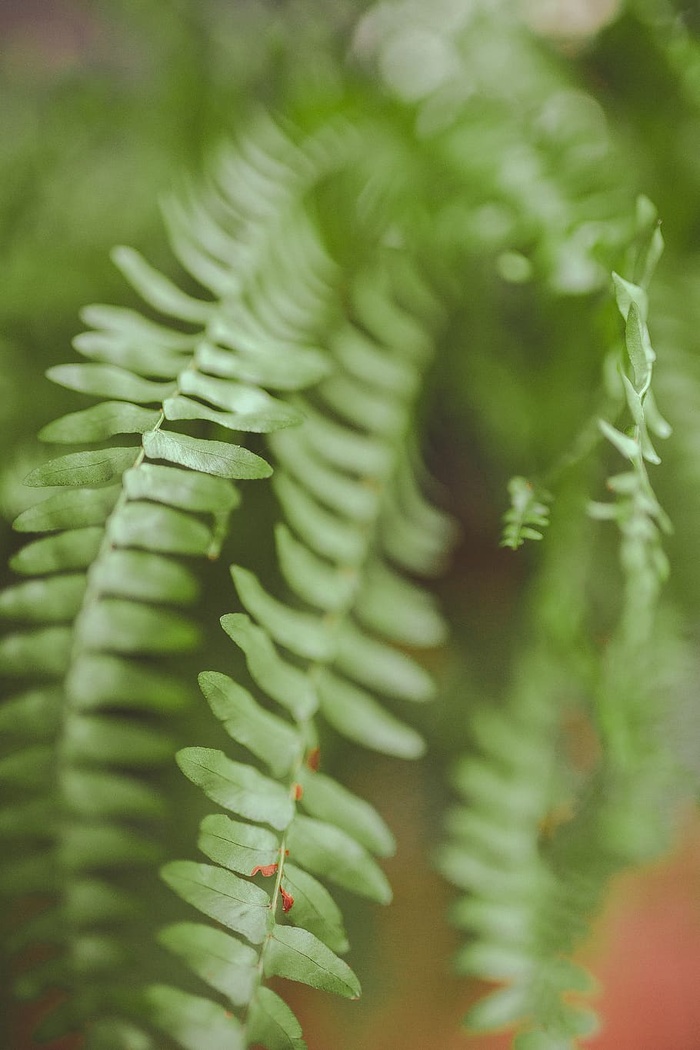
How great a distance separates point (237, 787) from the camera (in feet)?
0.98

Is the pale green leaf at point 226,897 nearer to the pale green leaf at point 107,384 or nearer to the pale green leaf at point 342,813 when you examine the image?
the pale green leaf at point 342,813

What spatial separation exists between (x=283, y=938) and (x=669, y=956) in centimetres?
41

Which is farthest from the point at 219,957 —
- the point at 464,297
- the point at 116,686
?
the point at 464,297

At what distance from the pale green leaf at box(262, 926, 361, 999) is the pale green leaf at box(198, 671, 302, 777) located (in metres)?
0.07

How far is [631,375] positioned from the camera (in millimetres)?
305

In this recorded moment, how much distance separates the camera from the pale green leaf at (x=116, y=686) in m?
0.36

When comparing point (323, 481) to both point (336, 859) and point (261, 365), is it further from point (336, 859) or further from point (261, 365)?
point (336, 859)

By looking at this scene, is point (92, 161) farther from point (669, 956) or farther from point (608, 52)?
point (669, 956)

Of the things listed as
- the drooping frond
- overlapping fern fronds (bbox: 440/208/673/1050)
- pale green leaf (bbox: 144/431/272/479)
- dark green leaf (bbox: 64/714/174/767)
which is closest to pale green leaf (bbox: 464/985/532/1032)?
overlapping fern fronds (bbox: 440/208/673/1050)

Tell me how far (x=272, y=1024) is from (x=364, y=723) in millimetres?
152

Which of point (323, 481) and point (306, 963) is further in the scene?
point (323, 481)

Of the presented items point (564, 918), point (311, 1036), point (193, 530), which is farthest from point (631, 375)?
point (311, 1036)

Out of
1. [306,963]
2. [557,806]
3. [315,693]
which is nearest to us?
[306,963]

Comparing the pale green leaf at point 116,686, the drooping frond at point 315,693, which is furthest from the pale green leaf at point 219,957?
the pale green leaf at point 116,686
